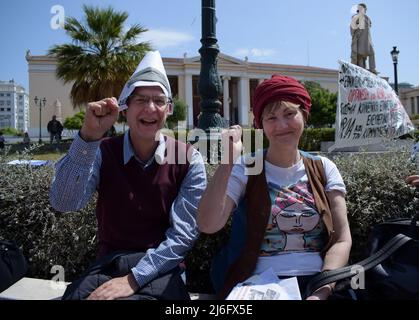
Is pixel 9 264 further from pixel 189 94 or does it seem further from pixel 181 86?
pixel 181 86

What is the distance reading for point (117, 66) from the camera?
17125mm

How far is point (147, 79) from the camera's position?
1.80 metres

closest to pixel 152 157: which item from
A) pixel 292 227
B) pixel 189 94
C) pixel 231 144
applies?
pixel 231 144

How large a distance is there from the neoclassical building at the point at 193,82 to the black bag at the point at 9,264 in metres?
39.0

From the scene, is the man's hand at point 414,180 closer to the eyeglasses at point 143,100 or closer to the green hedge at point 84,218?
the green hedge at point 84,218

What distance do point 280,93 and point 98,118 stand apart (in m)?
0.86

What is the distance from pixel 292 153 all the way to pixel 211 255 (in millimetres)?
963

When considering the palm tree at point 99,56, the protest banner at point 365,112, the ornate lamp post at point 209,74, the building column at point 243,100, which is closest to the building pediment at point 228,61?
the building column at point 243,100

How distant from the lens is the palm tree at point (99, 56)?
1702cm

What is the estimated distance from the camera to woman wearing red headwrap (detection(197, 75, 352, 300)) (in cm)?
168

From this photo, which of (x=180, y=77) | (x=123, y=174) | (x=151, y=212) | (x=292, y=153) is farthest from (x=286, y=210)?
(x=180, y=77)

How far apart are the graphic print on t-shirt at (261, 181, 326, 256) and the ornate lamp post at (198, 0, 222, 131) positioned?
339 centimetres

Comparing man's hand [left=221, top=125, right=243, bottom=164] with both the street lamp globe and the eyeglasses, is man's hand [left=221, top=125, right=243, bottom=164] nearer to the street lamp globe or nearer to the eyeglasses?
the eyeglasses

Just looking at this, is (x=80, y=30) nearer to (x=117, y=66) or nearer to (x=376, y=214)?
(x=117, y=66)
